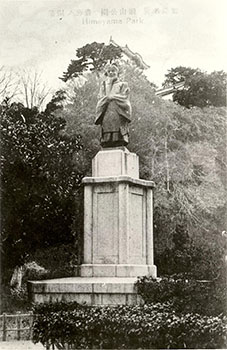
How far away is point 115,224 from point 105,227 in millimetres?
240

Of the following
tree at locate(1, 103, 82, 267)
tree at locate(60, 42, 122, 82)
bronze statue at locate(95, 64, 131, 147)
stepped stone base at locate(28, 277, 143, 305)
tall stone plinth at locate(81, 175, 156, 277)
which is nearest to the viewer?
stepped stone base at locate(28, 277, 143, 305)

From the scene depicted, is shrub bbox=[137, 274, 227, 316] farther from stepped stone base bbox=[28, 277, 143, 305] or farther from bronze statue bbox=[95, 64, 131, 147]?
bronze statue bbox=[95, 64, 131, 147]

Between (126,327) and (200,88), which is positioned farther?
(200,88)

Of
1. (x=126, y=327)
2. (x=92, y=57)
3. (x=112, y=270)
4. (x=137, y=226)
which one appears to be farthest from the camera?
(x=92, y=57)

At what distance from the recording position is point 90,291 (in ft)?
35.5

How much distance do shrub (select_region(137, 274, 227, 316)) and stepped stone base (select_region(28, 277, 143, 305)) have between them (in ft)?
0.79

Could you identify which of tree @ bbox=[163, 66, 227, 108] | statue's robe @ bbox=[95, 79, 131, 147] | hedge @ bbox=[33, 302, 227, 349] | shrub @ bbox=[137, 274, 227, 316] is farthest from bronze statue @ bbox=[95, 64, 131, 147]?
tree @ bbox=[163, 66, 227, 108]

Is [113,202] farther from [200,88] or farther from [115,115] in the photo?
[200,88]

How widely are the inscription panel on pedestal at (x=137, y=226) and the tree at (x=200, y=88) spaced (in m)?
17.7

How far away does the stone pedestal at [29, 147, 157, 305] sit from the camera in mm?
11891

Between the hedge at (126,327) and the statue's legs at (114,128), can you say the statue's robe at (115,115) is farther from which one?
the hedge at (126,327)

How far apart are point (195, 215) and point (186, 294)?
15.0m

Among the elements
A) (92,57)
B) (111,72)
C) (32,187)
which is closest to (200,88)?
(92,57)

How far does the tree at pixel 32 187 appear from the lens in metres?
16.3
